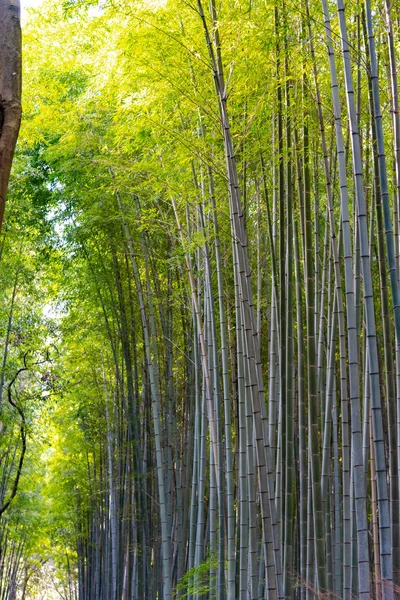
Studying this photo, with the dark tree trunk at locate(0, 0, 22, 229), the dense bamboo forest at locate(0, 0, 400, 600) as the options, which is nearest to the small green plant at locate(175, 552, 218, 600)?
the dense bamboo forest at locate(0, 0, 400, 600)

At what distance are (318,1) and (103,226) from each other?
13.3 feet

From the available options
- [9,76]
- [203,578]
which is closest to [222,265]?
[203,578]

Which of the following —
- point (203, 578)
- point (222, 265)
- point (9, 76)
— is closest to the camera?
point (9, 76)

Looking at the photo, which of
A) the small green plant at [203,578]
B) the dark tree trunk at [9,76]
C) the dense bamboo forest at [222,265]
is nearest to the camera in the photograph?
the dark tree trunk at [9,76]

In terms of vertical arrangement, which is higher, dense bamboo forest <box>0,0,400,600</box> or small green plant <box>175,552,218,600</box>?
dense bamboo forest <box>0,0,400,600</box>

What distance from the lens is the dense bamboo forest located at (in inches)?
144

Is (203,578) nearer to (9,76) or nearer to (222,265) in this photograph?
(222,265)


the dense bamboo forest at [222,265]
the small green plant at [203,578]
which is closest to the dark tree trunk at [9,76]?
the dense bamboo forest at [222,265]

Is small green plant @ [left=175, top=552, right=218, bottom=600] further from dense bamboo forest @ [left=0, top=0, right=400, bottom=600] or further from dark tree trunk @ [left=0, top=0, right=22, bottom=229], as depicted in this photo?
dark tree trunk @ [left=0, top=0, right=22, bottom=229]

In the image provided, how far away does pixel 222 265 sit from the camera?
22.7 feet

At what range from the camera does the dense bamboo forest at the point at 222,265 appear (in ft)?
12.0

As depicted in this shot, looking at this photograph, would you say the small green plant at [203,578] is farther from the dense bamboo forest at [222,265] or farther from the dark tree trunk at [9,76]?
the dark tree trunk at [9,76]

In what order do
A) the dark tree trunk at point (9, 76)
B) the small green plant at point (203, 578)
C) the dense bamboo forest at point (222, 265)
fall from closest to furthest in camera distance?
the dark tree trunk at point (9, 76), the dense bamboo forest at point (222, 265), the small green plant at point (203, 578)

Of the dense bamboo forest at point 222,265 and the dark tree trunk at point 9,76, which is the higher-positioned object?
the dense bamboo forest at point 222,265
